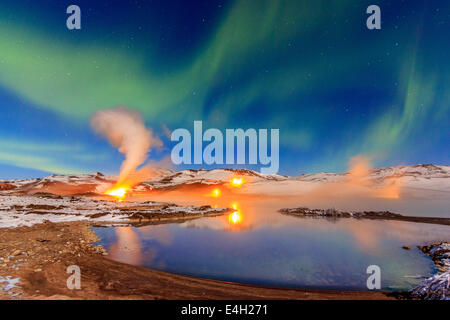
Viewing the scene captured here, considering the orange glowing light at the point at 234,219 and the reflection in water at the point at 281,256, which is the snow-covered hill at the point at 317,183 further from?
the reflection in water at the point at 281,256

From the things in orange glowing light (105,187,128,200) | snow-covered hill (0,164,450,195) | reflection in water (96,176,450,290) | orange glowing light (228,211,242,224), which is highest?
snow-covered hill (0,164,450,195)

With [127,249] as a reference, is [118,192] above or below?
above

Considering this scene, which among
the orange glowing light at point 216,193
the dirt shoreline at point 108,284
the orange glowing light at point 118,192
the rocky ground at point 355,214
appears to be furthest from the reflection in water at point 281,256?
the orange glowing light at point 216,193

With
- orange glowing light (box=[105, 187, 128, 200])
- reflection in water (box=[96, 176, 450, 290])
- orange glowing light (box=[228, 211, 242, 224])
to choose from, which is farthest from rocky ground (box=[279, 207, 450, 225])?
orange glowing light (box=[105, 187, 128, 200])

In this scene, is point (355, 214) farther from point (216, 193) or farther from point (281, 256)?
point (216, 193)

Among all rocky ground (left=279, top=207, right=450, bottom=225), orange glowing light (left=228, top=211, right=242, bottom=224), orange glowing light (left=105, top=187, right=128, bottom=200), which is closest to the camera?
orange glowing light (left=228, top=211, right=242, bottom=224)

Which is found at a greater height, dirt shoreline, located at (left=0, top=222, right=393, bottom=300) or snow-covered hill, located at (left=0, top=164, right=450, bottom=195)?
snow-covered hill, located at (left=0, top=164, right=450, bottom=195)

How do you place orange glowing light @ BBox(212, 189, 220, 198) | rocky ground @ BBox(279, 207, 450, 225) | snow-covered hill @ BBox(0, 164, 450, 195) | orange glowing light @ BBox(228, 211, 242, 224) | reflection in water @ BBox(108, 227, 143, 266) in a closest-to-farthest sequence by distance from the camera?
reflection in water @ BBox(108, 227, 143, 266) → orange glowing light @ BBox(228, 211, 242, 224) → rocky ground @ BBox(279, 207, 450, 225) → snow-covered hill @ BBox(0, 164, 450, 195) → orange glowing light @ BBox(212, 189, 220, 198)

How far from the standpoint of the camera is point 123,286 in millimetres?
7668

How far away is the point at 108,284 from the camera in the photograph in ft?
25.4

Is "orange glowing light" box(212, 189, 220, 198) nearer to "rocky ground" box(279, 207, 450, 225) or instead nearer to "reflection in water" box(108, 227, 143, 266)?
"rocky ground" box(279, 207, 450, 225)

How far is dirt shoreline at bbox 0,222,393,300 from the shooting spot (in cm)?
690

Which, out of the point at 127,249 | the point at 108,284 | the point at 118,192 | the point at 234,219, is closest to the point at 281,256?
the point at 108,284

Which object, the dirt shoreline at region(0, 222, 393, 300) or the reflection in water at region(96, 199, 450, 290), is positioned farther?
the reflection in water at region(96, 199, 450, 290)
